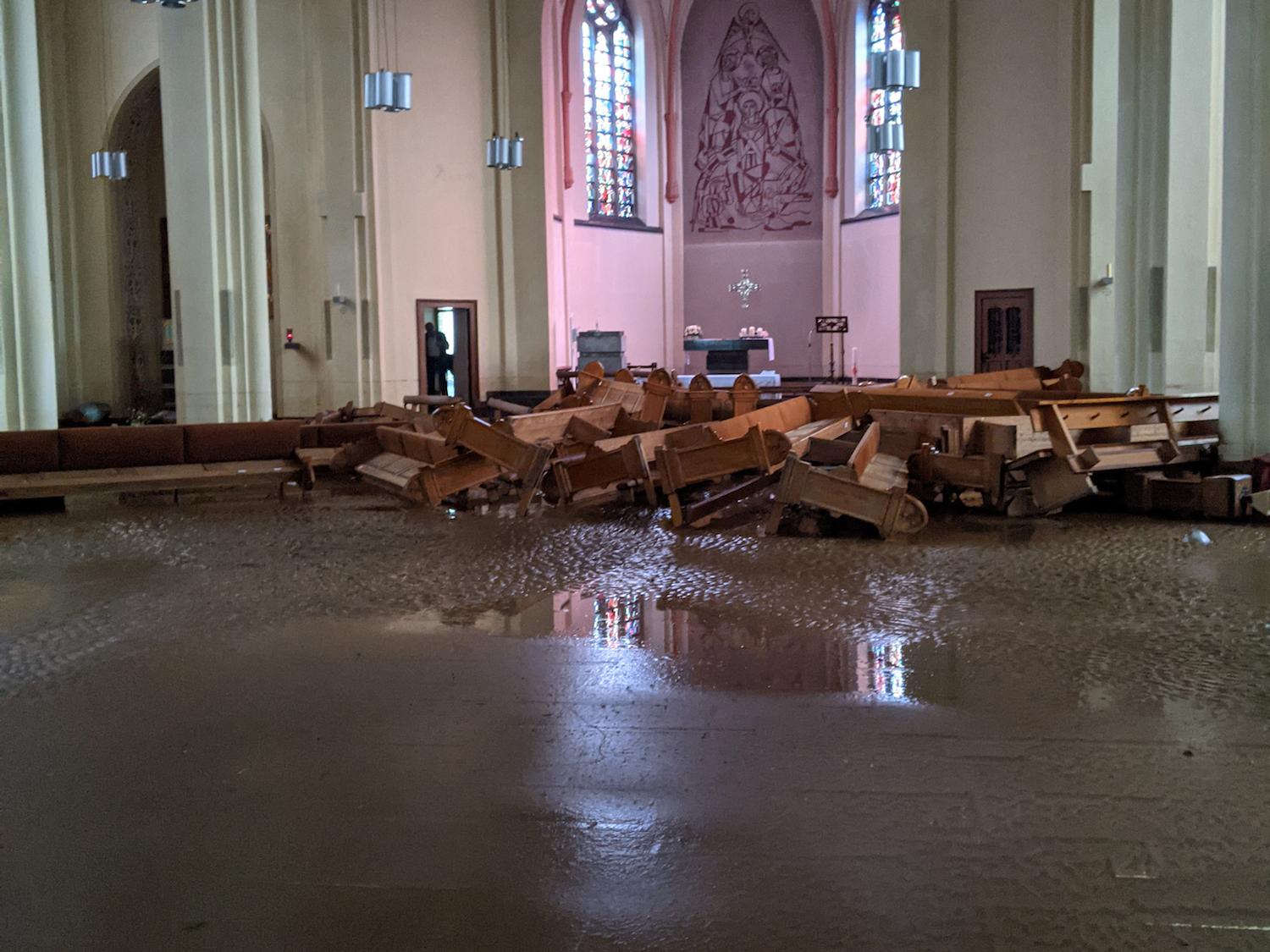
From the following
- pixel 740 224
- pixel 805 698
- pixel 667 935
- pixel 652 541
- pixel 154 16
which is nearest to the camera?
pixel 667 935

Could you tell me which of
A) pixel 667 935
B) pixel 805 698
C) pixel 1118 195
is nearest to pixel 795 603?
pixel 805 698

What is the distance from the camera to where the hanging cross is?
25359 millimetres

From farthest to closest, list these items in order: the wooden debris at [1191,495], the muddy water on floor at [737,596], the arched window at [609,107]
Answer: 1. the arched window at [609,107]
2. the wooden debris at [1191,495]
3. the muddy water on floor at [737,596]

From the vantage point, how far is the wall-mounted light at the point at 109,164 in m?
18.6

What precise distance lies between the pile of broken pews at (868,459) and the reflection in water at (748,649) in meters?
Answer: 2.45

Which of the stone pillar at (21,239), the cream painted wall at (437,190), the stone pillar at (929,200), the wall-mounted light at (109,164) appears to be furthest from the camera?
the wall-mounted light at (109,164)

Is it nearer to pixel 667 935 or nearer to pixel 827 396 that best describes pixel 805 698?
pixel 667 935

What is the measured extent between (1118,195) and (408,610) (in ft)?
30.3

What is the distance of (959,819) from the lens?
2.93 metres

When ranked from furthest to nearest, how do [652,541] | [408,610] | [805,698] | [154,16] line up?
[154,16]
[652,541]
[408,610]
[805,698]

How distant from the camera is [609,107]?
79.4ft

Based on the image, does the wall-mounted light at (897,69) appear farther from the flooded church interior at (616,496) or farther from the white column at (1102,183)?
the white column at (1102,183)

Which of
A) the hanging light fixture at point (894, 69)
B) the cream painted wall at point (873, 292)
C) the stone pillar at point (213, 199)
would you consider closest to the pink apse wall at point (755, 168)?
the cream painted wall at point (873, 292)

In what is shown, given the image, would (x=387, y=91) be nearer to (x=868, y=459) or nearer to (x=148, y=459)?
(x=148, y=459)
